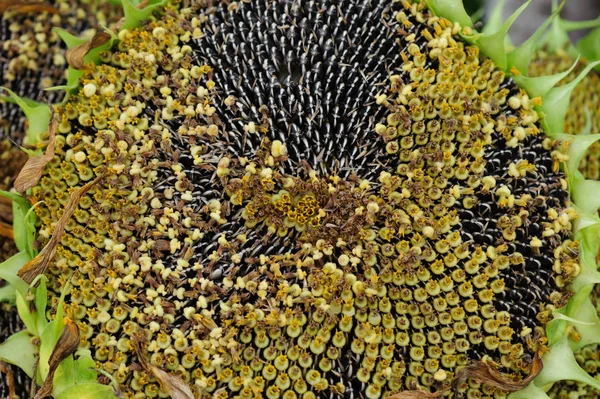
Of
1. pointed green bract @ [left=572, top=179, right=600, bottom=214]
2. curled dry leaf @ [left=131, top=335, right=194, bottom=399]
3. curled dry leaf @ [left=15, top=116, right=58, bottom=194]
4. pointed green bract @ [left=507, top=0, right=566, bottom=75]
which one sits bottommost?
curled dry leaf @ [left=131, top=335, right=194, bottom=399]

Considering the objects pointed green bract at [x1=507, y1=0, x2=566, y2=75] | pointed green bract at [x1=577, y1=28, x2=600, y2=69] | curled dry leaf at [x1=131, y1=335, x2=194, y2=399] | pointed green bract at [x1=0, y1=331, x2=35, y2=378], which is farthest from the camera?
pointed green bract at [x1=577, y1=28, x2=600, y2=69]

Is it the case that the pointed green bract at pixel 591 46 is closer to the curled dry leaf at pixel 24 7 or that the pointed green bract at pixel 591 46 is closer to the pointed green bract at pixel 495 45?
the pointed green bract at pixel 495 45

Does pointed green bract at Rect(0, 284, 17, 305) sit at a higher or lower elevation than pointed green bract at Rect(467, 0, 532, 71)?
lower

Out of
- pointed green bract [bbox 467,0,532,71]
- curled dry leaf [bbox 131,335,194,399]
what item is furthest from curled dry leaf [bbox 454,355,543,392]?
pointed green bract [bbox 467,0,532,71]

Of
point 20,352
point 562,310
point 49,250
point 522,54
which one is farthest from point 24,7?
point 562,310

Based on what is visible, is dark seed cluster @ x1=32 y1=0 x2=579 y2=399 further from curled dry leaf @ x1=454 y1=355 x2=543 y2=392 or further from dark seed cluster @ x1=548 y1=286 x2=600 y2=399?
dark seed cluster @ x1=548 y1=286 x2=600 y2=399

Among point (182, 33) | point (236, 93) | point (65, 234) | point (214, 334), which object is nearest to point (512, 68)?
point (236, 93)
